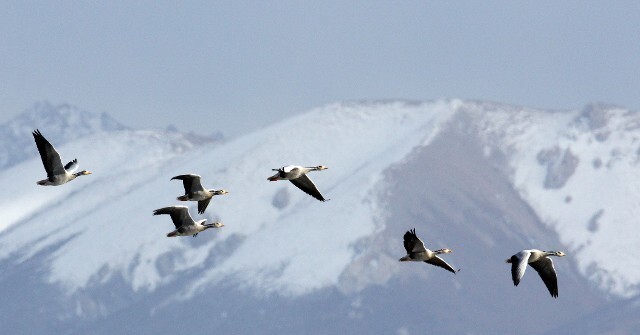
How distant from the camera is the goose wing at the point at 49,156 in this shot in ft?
368

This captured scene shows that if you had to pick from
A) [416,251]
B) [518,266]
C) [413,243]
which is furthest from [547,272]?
[413,243]

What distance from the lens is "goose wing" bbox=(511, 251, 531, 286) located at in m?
102

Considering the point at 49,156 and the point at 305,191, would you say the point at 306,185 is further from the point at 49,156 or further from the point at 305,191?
the point at 49,156

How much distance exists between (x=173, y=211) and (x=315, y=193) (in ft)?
33.5

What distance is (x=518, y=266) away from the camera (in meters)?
104

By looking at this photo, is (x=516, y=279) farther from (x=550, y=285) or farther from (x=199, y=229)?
(x=199, y=229)

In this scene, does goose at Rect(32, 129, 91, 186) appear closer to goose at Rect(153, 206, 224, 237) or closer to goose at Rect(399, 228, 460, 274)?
goose at Rect(153, 206, 224, 237)

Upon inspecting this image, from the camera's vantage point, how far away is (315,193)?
11494cm

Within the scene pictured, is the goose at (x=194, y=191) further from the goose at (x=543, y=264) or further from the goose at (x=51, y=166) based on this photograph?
the goose at (x=543, y=264)

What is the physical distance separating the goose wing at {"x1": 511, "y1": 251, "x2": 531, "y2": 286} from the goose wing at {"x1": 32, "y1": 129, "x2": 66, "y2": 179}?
95.1 ft

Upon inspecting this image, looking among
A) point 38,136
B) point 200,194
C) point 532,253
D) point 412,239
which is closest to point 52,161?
point 38,136

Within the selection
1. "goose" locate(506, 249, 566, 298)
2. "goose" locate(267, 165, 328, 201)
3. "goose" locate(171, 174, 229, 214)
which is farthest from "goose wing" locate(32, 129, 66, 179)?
"goose" locate(506, 249, 566, 298)

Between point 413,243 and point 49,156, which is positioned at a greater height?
point 49,156

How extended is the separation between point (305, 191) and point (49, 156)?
16277 millimetres
